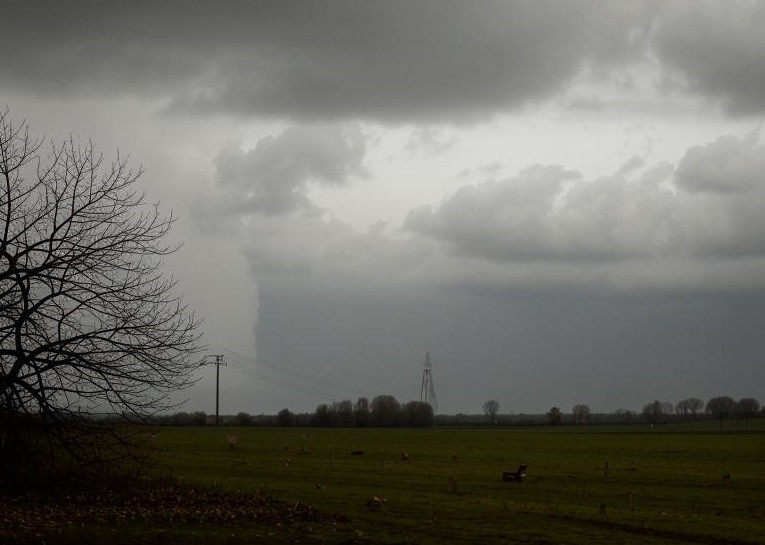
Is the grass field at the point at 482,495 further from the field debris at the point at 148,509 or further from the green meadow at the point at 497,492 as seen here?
the field debris at the point at 148,509

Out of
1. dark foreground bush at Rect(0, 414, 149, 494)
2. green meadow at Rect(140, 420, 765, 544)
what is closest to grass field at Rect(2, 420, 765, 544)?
green meadow at Rect(140, 420, 765, 544)

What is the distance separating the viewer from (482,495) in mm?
43062

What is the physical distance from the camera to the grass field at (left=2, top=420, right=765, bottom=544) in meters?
27.5

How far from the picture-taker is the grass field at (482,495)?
27.5 metres

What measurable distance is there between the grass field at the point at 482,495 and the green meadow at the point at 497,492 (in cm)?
7

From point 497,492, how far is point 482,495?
7.65 feet

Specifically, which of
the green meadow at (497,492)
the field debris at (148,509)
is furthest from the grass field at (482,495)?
the field debris at (148,509)

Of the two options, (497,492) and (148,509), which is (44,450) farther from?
(497,492)

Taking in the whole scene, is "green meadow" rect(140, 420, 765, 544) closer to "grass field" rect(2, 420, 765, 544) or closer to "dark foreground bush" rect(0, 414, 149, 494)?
"grass field" rect(2, 420, 765, 544)

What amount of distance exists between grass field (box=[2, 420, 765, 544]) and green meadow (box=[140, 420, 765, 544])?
0.24 ft

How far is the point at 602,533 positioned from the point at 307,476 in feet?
82.2

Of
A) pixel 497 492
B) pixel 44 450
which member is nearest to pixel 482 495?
pixel 497 492

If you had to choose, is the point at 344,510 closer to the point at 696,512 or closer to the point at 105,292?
the point at 105,292

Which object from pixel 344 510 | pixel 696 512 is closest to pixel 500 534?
pixel 344 510
